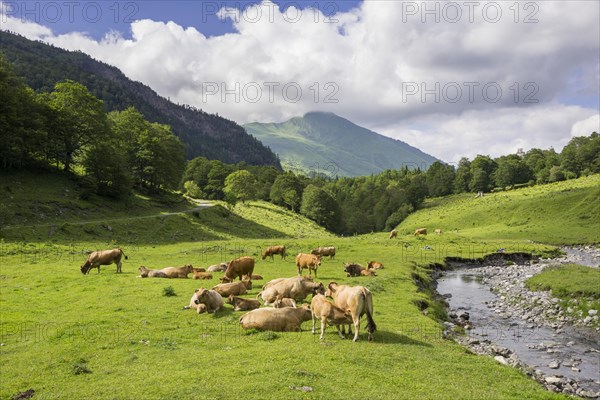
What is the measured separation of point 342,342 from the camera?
1484 cm

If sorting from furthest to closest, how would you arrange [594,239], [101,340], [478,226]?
[478,226], [594,239], [101,340]

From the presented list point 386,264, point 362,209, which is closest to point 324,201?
point 362,209

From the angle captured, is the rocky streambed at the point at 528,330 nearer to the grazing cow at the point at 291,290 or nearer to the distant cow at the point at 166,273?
the grazing cow at the point at 291,290

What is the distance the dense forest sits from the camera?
59000 millimetres

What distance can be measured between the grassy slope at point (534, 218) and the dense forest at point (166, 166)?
75.8 feet

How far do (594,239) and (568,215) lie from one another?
A: 1749 cm

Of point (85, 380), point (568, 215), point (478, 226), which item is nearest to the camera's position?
point (85, 380)

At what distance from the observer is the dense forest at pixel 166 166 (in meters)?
59.0

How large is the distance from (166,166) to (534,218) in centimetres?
7984

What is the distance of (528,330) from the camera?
24.5 meters

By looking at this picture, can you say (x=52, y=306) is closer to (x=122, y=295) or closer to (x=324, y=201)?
(x=122, y=295)

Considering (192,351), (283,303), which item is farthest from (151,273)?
(192,351)

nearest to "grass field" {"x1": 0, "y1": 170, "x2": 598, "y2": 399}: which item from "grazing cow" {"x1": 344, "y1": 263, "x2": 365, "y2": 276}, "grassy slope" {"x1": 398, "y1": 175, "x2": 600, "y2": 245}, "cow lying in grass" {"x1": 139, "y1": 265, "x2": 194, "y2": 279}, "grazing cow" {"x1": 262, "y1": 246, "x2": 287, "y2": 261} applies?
"cow lying in grass" {"x1": 139, "y1": 265, "x2": 194, "y2": 279}

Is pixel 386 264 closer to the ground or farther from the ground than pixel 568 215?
closer to the ground
